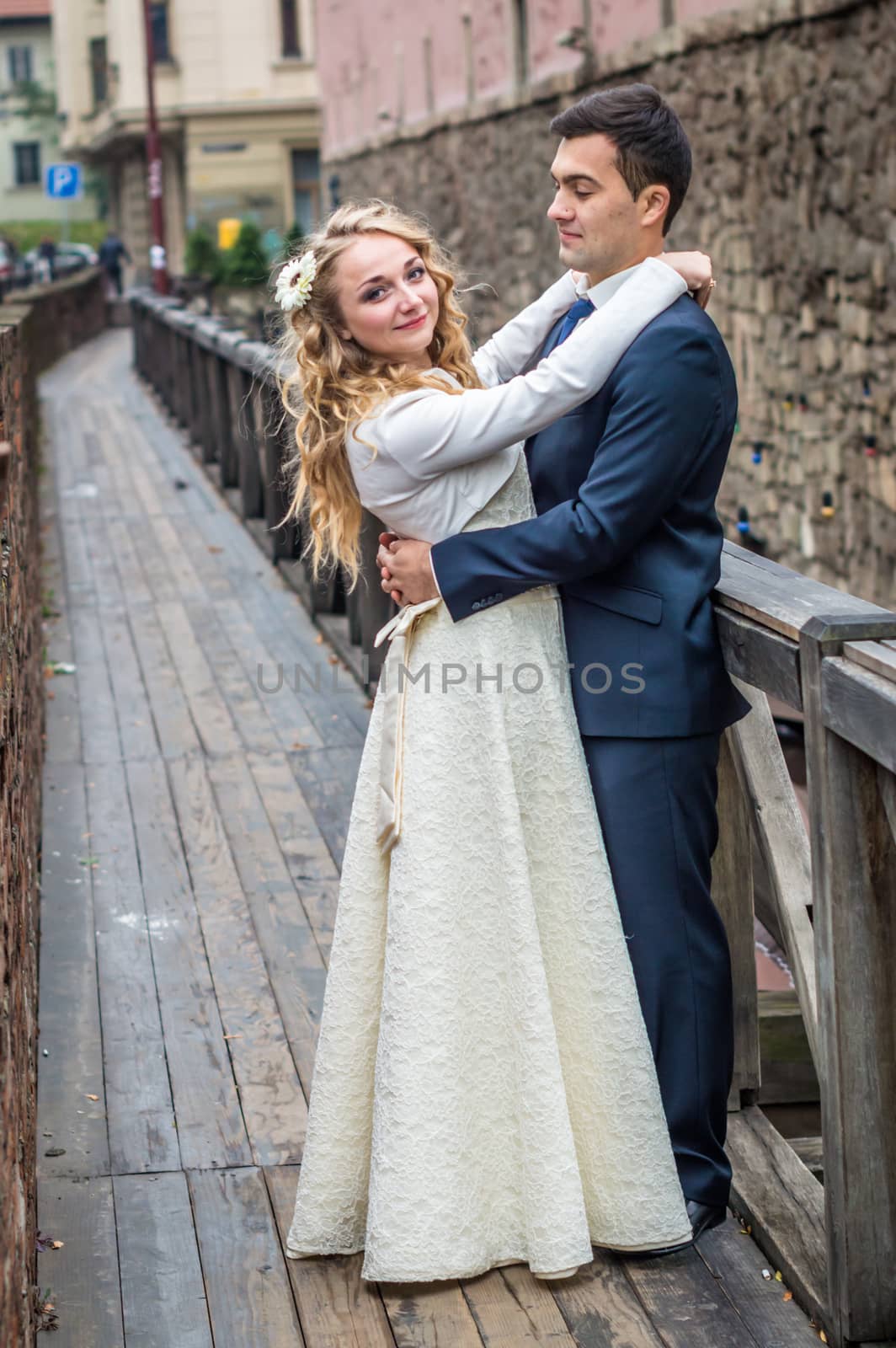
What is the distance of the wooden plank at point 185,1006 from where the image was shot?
10.6 feet

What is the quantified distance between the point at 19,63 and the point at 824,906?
2642 inches

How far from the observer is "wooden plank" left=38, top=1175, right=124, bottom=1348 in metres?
2.65

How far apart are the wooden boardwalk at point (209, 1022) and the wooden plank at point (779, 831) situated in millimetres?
485

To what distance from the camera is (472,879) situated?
2.67 metres

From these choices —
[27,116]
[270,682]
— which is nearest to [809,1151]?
[270,682]

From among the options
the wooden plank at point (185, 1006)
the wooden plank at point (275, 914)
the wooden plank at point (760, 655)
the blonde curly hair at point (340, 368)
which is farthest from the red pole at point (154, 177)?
the wooden plank at point (760, 655)

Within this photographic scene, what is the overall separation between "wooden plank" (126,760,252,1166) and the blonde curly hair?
3.76ft

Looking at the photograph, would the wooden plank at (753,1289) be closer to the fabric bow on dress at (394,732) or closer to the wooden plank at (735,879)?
the wooden plank at (735,879)

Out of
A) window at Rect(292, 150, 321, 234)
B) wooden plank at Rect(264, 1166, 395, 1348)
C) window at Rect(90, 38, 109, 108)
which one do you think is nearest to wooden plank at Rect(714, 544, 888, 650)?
wooden plank at Rect(264, 1166, 395, 1348)

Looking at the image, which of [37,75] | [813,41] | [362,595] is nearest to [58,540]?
[362,595]

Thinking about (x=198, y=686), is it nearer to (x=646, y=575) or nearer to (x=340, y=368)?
(x=340, y=368)

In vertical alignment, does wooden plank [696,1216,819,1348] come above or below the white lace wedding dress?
below

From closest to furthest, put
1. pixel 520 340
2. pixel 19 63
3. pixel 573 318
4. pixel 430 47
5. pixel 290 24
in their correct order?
pixel 573 318 → pixel 520 340 → pixel 430 47 → pixel 290 24 → pixel 19 63

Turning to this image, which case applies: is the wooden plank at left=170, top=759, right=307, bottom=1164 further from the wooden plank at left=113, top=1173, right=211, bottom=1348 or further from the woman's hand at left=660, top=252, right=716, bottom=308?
the woman's hand at left=660, top=252, right=716, bottom=308
